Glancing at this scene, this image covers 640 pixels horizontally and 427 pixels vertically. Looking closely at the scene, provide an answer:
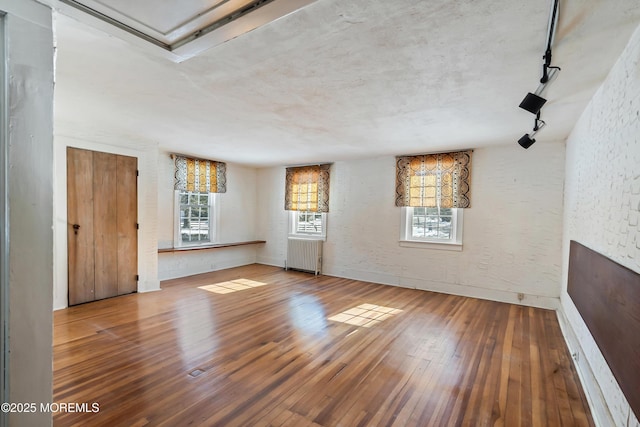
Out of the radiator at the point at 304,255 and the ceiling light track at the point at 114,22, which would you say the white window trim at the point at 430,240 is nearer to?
the radiator at the point at 304,255

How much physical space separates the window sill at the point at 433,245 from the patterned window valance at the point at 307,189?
6.10 feet

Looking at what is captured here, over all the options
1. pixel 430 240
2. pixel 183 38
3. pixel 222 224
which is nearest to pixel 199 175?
pixel 222 224

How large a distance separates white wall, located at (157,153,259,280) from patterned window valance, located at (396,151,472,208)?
3.81 meters

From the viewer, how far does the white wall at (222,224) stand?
5.73m

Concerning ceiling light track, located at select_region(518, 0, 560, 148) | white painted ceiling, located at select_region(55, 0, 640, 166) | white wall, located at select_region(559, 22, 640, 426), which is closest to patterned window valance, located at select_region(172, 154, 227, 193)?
white painted ceiling, located at select_region(55, 0, 640, 166)

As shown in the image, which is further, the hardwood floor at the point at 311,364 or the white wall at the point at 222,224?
the white wall at the point at 222,224

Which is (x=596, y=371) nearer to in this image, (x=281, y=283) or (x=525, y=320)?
(x=525, y=320)

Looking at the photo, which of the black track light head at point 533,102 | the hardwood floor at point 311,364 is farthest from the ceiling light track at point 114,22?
the black track light head at point 533,102

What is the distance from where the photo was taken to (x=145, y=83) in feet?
8.29

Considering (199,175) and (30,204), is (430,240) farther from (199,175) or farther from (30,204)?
(30,204)

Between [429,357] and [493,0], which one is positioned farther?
[429,357]

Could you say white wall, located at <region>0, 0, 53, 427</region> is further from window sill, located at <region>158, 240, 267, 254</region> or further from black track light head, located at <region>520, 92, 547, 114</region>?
window sill, located at <region>158, 240, 267, 254</region>

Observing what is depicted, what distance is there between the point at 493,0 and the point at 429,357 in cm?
285

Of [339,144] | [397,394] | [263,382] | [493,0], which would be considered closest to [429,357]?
[397,394]
